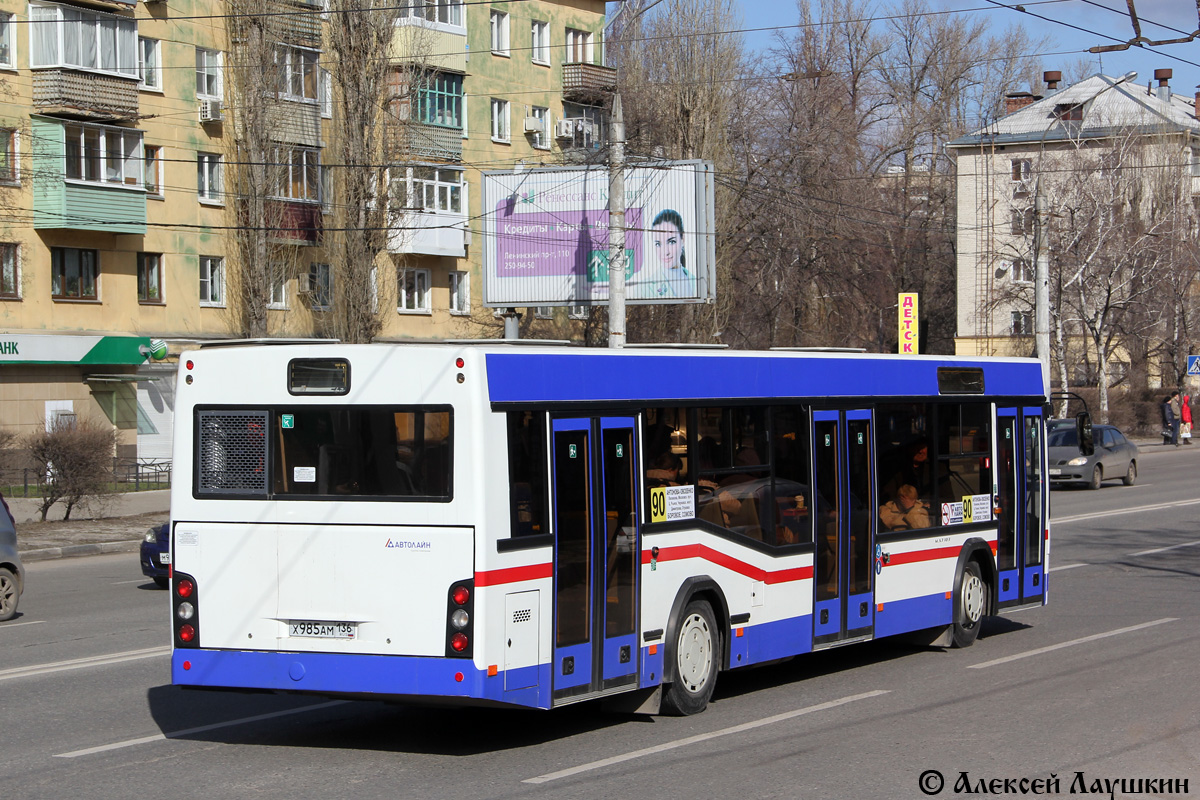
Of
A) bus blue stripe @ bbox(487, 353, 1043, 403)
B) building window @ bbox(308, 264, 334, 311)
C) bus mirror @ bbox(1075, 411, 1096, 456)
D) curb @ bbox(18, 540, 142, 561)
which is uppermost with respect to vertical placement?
building window @ bbox(308, 264, 334, 311)

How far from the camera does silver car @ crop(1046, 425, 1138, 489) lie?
32812mm

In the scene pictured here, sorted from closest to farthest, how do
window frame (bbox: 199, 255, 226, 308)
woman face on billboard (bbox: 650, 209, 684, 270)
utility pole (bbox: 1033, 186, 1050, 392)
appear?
utility pole (bbox: 1033, 186, 1050, 392) → woman face on billboard (bbox: 650, 209, 684, 270) → window frame (bbox: 199, 255, 226, 308)

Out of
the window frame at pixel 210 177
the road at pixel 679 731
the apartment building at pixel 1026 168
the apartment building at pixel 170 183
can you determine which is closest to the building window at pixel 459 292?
the apartment building at pixel 170 183

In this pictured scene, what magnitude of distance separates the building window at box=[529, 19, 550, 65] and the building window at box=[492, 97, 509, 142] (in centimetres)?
241

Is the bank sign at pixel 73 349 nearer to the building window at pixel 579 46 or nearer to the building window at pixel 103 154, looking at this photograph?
the building window at pixel 103 154

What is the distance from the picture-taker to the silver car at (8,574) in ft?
46.4

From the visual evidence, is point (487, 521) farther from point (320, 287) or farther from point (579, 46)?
point (579, 46)

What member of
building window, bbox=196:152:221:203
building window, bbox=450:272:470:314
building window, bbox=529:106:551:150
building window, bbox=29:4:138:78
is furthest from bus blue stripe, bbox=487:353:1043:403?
building window, bbox=529:106:551:150

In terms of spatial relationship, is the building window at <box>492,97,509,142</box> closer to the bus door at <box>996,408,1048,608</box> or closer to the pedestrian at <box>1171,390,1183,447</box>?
the pedestrian at <box>1171,390,1183,447</box>

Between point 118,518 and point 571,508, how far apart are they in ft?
67.2

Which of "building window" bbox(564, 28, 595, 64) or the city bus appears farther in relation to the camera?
"building window" bbox(564, 28, 595, 64)

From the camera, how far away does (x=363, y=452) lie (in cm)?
786

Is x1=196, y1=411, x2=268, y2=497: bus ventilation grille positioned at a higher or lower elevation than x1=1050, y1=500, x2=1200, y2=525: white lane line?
higher

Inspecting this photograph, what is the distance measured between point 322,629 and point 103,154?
33418 millimetres
